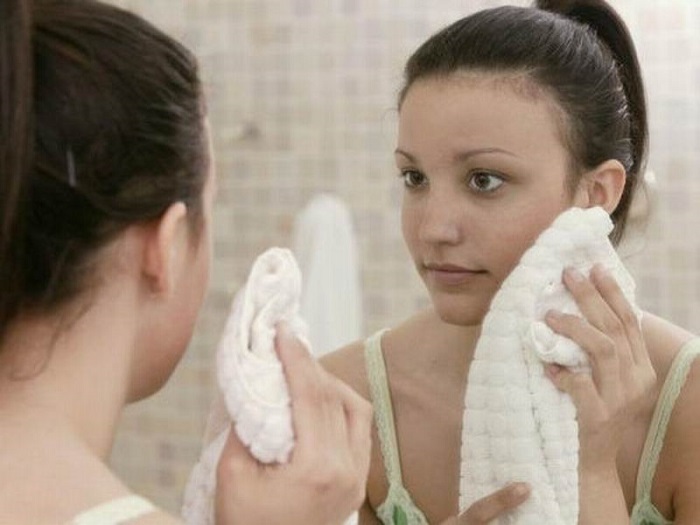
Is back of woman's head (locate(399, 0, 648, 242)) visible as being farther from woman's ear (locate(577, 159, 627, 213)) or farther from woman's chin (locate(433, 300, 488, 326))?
woman's chin (locate(433, 300, 488, 326))

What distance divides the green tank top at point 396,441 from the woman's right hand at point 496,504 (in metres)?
0.18

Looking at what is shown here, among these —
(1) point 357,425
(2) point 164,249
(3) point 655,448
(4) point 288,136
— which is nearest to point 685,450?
(3) point 655,448

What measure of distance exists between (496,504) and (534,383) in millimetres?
103

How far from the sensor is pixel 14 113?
0.72m

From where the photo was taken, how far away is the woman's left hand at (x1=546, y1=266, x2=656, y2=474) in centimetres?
105

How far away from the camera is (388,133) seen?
2.10 metres

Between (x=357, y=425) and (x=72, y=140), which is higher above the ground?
(x=72, y=140)

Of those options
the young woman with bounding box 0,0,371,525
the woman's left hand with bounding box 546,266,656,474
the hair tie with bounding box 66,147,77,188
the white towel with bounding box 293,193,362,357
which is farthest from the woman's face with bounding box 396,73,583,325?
the white towel with bounding box 293,193,362,357

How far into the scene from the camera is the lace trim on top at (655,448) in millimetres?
1193

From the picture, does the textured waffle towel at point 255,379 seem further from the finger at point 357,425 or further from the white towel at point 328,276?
the white towel at point 328,276

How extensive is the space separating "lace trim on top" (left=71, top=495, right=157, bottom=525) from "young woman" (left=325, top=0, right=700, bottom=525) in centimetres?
40

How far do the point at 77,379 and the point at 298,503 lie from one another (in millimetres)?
163

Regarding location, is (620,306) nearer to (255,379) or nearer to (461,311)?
(461,311)

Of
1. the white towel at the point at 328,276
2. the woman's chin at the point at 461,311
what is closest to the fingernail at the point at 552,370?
the woman's chin at the point at 461,311
